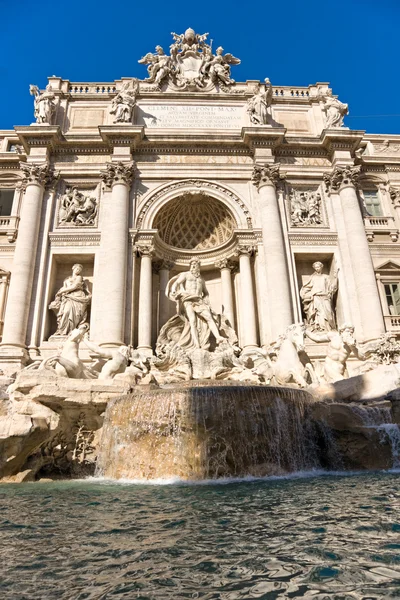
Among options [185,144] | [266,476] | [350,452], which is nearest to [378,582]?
Answer: [266,476]

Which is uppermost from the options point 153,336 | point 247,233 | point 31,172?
point 31,172

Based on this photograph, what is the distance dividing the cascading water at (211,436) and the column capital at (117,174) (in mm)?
11354

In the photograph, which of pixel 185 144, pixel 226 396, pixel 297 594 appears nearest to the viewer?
pixel 297 594

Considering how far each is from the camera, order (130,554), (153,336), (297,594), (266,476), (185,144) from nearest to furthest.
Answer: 1. (297,594)
2. (130,554)
3. (266,476)
4. (153,336)
5. (185,144)

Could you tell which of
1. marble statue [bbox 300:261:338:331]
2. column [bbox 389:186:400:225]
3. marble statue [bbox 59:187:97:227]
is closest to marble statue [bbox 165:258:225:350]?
marble statue [bbox 300:261:338:331]

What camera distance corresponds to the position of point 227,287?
17.5 meters

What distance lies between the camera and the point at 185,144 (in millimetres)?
18094

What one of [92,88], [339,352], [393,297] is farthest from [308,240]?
[92,88]

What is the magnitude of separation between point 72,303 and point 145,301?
9.13 ft

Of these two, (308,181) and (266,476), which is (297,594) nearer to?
(266,476)

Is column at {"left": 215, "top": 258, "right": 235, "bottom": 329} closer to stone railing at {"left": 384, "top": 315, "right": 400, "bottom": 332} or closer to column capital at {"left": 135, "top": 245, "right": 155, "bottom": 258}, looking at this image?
column capital at {"left": 135, "top": 245, "right": 155, "bottom": 258}

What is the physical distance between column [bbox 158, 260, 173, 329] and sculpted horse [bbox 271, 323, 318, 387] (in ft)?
20.1

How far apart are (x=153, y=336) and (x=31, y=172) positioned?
8526mm

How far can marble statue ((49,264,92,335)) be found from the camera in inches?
608
